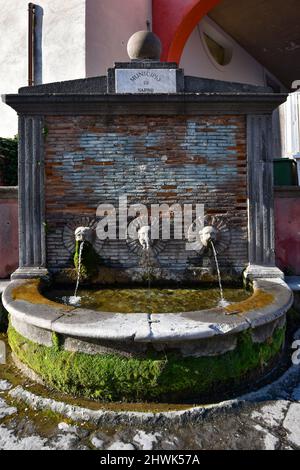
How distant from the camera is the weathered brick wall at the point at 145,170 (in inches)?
158

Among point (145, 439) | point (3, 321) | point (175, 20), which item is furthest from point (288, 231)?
point (175, 20)

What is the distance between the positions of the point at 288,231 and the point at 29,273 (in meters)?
3.33

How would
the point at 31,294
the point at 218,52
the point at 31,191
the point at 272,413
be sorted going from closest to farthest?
the point at 272,413, the point at 31,294, the point at 31,191, the point at 218,52

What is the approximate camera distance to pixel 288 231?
431cm

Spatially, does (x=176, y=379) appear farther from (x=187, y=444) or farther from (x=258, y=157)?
(x=258, y=157)

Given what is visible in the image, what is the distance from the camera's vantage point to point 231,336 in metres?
2.42

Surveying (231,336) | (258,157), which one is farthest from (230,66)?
(231,336)

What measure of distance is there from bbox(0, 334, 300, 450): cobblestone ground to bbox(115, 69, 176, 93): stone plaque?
3.39 meters

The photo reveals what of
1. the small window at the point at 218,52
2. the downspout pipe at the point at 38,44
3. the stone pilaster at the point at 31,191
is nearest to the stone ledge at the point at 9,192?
the stone pilaster at the point at 31,191

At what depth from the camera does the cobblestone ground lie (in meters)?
1.99

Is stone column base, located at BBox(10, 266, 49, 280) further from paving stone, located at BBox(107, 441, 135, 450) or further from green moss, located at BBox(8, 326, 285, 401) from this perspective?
paving stone, located at BBox(107, 441, 135, 450)

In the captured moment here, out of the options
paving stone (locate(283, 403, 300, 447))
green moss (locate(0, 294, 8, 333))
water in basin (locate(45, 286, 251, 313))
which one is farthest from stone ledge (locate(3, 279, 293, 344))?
green moss (locate(0, 294, 8, 333))

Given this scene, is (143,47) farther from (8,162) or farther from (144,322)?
(144,322)

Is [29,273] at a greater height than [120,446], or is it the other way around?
[29,273]
